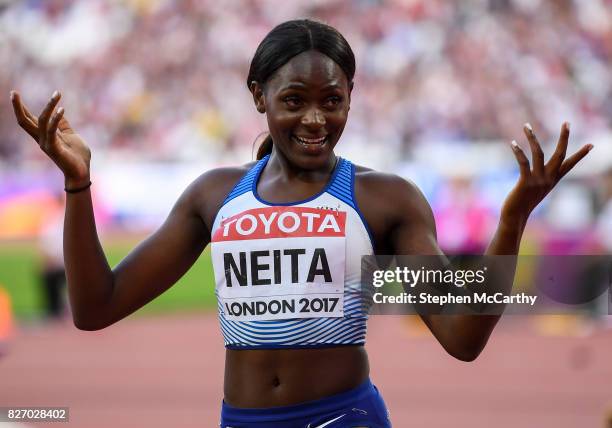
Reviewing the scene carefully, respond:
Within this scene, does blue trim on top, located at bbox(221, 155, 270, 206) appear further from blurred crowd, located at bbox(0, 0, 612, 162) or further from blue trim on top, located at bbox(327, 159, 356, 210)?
blurred crowd, located at bbox(0, 0, 612, 162)

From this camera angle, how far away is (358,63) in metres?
18.6

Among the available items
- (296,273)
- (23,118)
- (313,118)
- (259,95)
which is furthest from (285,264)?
(23,118)

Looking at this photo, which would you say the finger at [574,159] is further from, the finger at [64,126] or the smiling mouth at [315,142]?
the finger at [64,126]

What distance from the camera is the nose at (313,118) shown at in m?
2.81

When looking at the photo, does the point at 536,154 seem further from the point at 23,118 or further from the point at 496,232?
the point at 23,118

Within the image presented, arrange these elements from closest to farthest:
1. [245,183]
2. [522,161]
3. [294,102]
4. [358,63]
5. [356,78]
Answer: [522,161]
[294,102]
[245,183]
[356,78]
[358,63]

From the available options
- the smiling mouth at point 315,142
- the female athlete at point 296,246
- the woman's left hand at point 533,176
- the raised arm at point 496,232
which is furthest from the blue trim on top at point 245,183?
the woman's left hand at point 533,176

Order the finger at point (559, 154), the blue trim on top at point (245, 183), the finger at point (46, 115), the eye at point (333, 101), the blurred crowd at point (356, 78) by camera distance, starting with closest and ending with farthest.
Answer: the finger at point (559, 154)
the finger at point (46, 115)
the eye at point (333, 101)
the blue trim on top at point (245, 183)
the blurred crowd at point (356, 78)

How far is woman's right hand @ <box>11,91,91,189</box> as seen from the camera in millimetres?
2768

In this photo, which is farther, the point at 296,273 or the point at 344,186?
the point at 344,186

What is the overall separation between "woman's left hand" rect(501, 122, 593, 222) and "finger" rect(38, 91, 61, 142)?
1180mm

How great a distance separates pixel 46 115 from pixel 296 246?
2.44 feet

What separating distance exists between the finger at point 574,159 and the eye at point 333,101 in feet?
2.11

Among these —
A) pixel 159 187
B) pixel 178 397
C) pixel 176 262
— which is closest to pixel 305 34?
pixel 176 262
